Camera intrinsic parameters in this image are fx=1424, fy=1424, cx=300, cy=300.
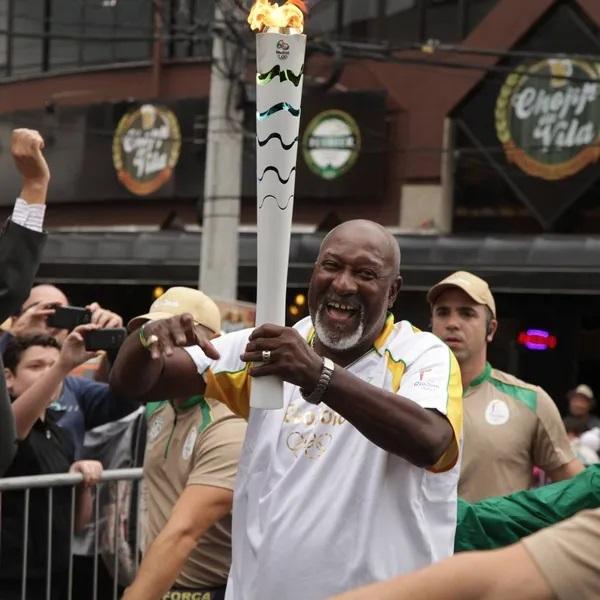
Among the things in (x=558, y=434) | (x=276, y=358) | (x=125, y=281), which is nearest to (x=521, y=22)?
(x=125, y=281)

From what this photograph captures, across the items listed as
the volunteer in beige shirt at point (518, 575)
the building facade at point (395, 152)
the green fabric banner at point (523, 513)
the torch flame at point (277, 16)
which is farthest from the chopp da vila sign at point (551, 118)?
the volunteer in beige shirt at point (518, 575)

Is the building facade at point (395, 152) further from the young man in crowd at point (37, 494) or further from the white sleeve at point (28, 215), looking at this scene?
the white sleeve at point (28, 215)

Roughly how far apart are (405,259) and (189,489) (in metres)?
14.7

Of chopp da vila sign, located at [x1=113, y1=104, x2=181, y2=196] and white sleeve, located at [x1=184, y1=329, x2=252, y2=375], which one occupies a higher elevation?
chopp da vila sign, located at [x1=113, y1=104, x2=181, y2=196]

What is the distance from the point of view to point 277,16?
333cm

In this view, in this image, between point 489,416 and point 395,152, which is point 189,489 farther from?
point 395,152

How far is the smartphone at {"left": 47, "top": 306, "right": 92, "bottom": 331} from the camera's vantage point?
18.0 ft

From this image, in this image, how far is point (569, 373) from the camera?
18.6 metres

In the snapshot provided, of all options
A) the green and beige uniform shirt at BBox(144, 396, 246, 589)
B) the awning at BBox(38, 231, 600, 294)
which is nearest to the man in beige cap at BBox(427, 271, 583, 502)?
the green and beige uniform shirt at BBox(144, 396, 246, 589)

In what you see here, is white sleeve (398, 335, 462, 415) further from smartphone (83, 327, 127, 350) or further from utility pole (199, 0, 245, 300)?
utility pole (199, 0, 245, 300)

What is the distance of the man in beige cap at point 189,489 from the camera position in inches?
178

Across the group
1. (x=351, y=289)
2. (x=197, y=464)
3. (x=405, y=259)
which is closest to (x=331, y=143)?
(x=405, y=259)

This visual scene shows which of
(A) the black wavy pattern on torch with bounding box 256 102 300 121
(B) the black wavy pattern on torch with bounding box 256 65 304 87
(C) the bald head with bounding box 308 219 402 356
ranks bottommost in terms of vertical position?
(C) the bald head with bounding box 308 219 402 356

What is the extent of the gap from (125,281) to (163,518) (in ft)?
52.8
